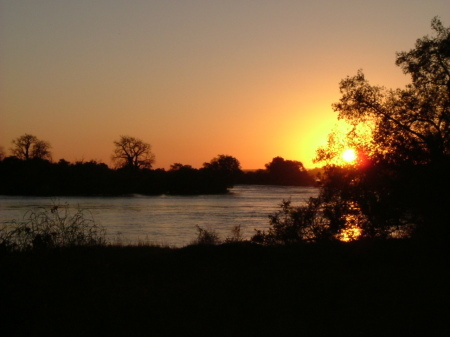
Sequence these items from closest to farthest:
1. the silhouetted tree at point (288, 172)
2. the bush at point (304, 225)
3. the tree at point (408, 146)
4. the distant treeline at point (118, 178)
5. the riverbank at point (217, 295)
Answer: the riverbank at point (217, 295)
the tree at point (408, 146)
the bush at point (304, 225)
the distant treeline at point (118, 178)
the silhouetted tree at point (288, 172)

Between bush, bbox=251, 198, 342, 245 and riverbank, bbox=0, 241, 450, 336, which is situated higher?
bush, bbox=251, 198, 342, 245

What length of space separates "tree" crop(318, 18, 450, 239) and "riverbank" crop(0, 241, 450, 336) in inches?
174

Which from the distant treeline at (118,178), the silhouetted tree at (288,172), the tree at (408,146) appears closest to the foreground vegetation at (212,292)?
the tree at (408,146)

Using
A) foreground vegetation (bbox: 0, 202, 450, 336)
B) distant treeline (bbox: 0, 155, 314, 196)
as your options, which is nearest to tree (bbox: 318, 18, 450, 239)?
foreground vegetation (bbox: 0, 202, 450, 336)

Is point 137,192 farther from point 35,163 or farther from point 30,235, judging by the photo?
point 30,235

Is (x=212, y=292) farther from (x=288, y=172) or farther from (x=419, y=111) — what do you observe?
(x=288, y=172)

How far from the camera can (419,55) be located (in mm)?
20516

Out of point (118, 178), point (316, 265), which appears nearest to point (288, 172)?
point (118, 178)

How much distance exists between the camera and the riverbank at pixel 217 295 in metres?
9.10

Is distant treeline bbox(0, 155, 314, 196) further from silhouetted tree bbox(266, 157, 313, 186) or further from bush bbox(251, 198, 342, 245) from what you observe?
bush bbox(251, 198, 342, 245)

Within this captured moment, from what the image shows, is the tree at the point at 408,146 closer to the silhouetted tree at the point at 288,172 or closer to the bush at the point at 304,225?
the bush at the point at 304,225

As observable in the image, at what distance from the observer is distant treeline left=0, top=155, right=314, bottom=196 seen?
2677 inches

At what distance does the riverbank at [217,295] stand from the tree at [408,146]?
4409 millimetres

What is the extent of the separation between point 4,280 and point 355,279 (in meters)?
7.77
